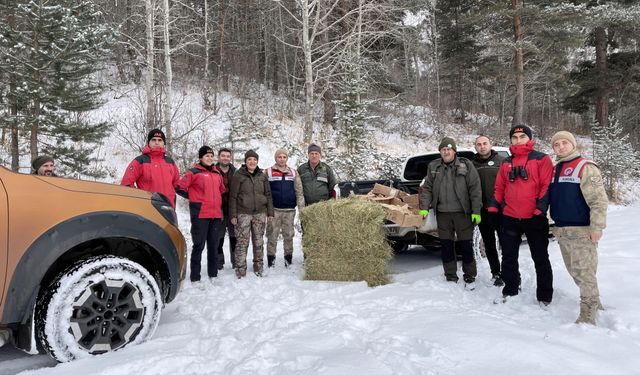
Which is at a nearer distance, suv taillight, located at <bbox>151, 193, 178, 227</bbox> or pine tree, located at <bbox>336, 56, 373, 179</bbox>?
suv taillight, located at <bbox>151, 193, 178, 227</bbox>

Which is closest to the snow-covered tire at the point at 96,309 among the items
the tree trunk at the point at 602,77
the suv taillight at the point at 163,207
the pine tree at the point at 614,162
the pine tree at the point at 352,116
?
the suv taillight at the point at 163,207

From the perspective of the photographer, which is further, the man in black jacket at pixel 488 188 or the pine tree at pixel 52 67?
the pine tree at pixel 52 67

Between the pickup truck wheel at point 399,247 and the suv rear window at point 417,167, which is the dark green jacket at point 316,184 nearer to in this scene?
the pickup truck wheel at point 399,247

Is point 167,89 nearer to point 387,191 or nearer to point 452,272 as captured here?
point 387,191

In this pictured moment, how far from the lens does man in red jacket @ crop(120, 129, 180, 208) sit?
15.3 feet

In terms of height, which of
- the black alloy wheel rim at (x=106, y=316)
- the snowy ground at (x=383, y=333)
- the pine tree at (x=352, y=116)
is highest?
the pine tree at (x=352, y=116)

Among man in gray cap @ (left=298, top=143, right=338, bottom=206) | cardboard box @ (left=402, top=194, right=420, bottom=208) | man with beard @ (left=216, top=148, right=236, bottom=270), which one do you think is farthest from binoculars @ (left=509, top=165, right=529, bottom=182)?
man with beard @ (left=216, top=148, right=236, bottom=270)

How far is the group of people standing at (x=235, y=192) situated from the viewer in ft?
15.7

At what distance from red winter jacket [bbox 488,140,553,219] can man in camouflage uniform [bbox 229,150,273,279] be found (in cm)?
326

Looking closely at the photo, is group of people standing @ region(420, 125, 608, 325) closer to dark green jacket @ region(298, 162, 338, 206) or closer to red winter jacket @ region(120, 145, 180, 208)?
dark green jacket @ region(298, 162, 338, 206)

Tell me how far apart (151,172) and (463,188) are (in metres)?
3.86

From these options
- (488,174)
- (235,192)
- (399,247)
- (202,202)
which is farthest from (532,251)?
(202,202)

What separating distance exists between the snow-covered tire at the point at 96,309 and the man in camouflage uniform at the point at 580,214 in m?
3.53

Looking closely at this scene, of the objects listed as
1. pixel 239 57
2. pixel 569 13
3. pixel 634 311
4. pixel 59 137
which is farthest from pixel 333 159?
pixel 239 57
